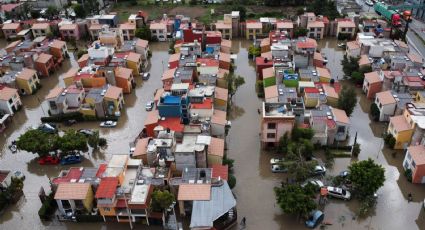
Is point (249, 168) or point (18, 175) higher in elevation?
point (18, 175)

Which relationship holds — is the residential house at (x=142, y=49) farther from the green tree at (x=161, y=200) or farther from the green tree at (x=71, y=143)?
the green tree at (x=161, y=200)

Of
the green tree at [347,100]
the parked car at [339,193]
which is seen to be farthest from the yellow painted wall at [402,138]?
the parked car at [339,193]

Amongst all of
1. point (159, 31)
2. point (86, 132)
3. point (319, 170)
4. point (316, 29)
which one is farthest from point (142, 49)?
point (319, 170)

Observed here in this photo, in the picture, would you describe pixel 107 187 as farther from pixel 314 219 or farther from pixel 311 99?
pixel 311 99

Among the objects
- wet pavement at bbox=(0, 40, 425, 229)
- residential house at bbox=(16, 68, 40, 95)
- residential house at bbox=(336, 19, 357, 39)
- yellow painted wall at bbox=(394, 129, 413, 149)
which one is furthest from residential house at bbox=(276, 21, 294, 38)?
residential house at bbox=(16, 68, 40, 95)

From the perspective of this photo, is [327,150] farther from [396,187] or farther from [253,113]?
[253,113]
